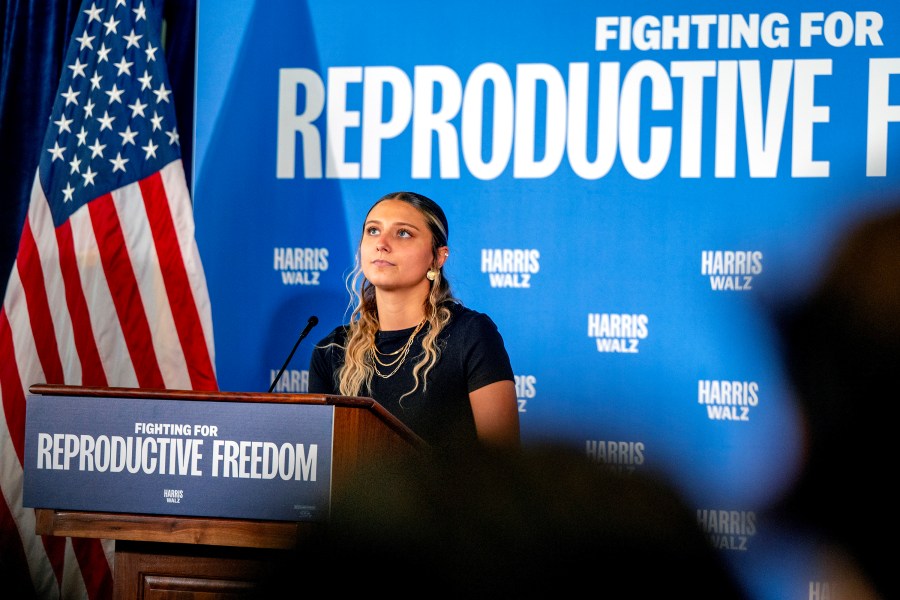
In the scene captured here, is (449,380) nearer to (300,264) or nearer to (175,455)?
(175,455)

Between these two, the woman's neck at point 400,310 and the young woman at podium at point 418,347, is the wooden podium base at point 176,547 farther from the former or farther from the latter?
the woman's neck at point 400,310

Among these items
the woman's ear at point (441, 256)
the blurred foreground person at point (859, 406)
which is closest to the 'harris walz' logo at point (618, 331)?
the woman's ear at point (441, 256)

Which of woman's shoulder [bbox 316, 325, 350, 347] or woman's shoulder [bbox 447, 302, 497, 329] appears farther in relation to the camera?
woman's shoulder [bbox 316, 325, 350, 347]

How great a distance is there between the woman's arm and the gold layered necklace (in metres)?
0.22

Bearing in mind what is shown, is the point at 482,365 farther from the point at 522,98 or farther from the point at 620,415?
the point at 522,98

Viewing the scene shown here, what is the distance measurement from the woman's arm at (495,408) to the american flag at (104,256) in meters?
1.45

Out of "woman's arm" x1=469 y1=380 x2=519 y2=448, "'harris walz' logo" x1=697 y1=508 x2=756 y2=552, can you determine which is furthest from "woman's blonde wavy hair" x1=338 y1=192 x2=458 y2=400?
"'harris walz' logo" x1=697 y1=508 x2=756 y2=552

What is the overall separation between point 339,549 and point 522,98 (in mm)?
3369

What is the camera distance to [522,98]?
3.82 metres

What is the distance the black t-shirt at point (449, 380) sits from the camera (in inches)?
108

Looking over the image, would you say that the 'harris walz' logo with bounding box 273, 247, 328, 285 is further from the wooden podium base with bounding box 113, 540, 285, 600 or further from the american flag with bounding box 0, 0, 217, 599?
the wooden podium base with bounding box 113, 540, 285, 600

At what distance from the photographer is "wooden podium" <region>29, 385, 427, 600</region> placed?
182 centimetres

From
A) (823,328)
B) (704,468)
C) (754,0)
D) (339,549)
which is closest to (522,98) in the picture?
(754,0)

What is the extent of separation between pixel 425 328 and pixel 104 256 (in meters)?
1.65
